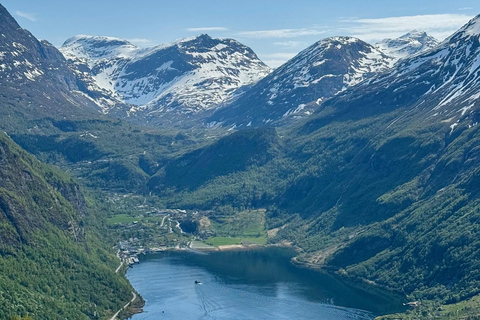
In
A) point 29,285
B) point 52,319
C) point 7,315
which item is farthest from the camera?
point 29,285

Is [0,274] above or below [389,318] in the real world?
below

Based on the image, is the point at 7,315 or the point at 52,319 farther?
the point at 52,319

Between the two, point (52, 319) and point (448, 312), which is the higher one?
point (448, 312)

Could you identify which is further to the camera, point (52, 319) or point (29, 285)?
point (29, 285)

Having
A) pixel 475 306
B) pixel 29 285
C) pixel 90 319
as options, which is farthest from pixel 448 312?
pixel 29 285

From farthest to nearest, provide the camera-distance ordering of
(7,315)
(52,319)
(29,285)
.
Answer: (29,285), (52,319), (7,315)

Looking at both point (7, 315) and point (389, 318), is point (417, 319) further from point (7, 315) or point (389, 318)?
point (7, 315)

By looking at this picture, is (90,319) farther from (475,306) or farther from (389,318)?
(475,306)

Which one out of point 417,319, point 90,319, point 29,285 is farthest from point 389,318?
point 29,285
